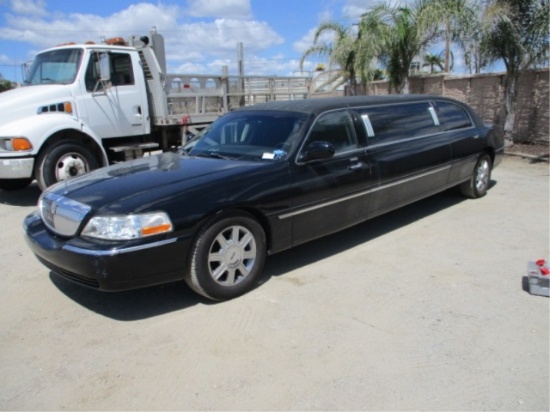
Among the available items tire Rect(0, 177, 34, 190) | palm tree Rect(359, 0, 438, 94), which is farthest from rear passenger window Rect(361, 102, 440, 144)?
palm tree Rect(359, 0, 438, 94)

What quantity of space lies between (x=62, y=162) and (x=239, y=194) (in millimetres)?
4717

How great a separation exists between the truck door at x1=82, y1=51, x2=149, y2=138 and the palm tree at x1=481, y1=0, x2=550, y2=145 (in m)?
7.64

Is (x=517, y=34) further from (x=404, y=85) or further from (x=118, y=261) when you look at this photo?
(x=118, y=261)

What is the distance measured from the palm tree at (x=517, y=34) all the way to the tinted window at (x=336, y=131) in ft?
24.3

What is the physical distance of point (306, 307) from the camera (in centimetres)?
380

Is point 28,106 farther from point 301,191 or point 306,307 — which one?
point 306,307

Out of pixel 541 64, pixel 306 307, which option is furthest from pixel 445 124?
pixel 541 64

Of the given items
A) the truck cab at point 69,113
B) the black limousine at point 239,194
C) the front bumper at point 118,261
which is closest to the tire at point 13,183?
the truck cab at point 69,113

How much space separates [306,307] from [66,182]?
95.8 inches

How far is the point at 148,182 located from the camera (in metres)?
3.84

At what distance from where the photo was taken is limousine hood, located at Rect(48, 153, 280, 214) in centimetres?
351

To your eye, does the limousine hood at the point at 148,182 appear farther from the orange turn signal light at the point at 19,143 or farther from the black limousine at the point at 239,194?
the orange turn signal light at the point at 19,143

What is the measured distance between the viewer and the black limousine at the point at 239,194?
3447 mm

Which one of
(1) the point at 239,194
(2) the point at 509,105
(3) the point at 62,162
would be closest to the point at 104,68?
(3) the point at 62,162
